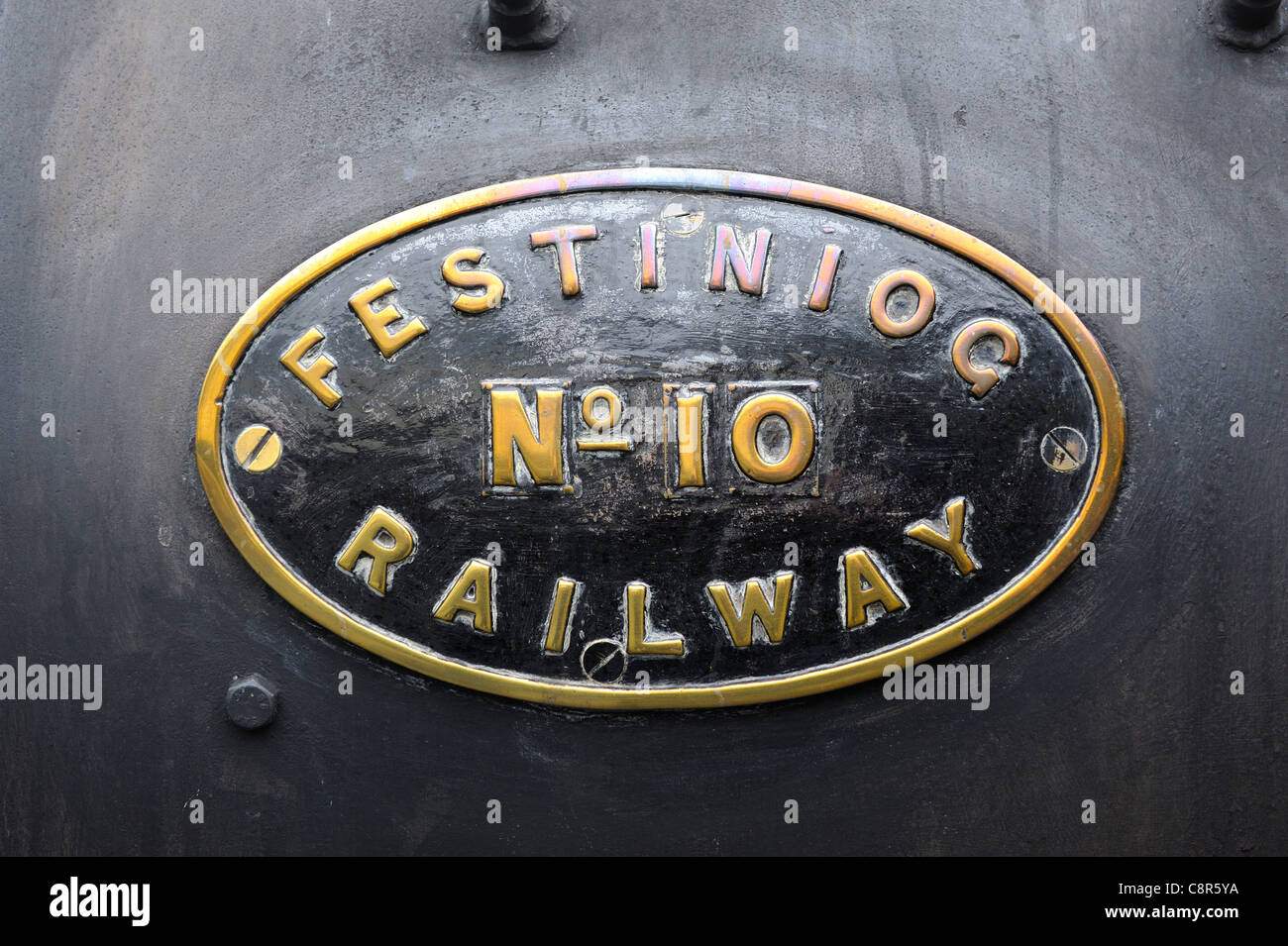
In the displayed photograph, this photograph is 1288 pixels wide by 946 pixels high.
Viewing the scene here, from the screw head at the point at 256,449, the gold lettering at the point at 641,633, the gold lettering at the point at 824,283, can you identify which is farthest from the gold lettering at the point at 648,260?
the screw head at the point at 256,449

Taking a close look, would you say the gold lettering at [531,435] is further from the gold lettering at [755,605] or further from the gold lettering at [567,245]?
the gold lettering at [755,605]

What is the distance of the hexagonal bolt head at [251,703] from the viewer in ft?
5.60

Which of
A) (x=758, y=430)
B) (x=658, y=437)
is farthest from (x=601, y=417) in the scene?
(x=758, y=430)

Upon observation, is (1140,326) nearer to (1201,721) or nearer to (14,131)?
(1201,721)

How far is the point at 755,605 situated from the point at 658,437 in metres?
0.32

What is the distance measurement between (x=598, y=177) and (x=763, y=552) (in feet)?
2.26

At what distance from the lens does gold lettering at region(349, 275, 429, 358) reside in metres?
1.66

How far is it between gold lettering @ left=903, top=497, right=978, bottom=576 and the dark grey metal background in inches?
6.3

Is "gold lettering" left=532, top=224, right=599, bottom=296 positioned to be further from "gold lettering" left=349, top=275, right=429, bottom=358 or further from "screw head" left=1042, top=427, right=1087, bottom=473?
"screw head" left=1042, top=427, right=1087, bottom=473

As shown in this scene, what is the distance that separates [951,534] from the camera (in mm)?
1667

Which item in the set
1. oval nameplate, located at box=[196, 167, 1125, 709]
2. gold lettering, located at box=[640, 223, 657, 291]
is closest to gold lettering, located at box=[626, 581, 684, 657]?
oval nameplate, located at box=[196, 167, 1125, 709]

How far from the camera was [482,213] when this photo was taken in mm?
1691

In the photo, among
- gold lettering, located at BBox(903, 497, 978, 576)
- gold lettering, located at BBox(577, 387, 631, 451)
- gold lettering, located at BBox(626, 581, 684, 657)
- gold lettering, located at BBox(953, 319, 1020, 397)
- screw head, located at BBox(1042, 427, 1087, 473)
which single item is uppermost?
gold lettering, located at BBox(953, 319, 1020, 397)

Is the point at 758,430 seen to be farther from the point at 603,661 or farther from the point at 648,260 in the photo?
Result: the point at 603,661
